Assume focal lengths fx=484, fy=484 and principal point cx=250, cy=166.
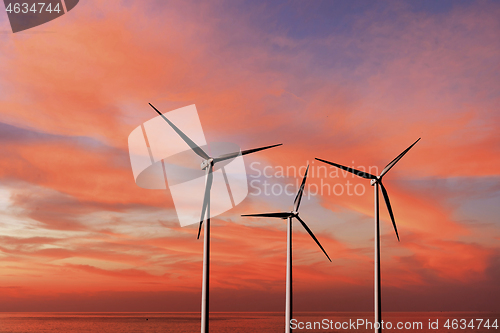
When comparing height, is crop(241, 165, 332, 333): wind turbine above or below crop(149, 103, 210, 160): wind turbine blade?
below

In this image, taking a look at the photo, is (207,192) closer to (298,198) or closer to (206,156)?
(206,156)

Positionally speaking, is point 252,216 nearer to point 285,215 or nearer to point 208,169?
point 285,215

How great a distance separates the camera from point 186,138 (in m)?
40.4

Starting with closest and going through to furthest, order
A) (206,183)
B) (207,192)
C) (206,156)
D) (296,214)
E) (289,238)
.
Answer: (207,192) < (206,183) < (206,156) < (289,238) < (296,214)

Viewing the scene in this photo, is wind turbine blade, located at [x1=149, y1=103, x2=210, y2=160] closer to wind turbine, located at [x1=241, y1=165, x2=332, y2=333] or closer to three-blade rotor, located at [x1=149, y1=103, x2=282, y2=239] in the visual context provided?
three-blade rotor, located at [x1=149, y1=103, x2=282, y2=239]

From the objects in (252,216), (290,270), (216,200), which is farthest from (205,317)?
(252,216)

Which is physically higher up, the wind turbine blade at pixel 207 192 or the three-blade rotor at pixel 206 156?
the three-blade rotor at pixel 206 156

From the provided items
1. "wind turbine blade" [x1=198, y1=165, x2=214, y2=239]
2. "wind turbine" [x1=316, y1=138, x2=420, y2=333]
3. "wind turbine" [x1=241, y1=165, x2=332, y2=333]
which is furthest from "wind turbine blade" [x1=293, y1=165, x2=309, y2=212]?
"wind turbine blade" [x1=198, y1=165, x2=214, y2=239]

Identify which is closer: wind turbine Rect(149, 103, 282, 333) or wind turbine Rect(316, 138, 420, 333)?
wind turbine Rect(149, 103, 282, 333)

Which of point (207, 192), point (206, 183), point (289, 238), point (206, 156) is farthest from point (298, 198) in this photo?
point (207, 192)

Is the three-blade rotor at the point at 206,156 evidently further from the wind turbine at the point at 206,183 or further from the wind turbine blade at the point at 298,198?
the wind turbine blade at the point at 298,198

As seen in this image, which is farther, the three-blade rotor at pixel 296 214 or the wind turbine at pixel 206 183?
the three-blade rotor at pixel 296 214

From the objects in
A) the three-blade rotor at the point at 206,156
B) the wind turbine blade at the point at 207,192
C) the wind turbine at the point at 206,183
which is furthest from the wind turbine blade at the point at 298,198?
the wind turbine blade at the point at 207,192

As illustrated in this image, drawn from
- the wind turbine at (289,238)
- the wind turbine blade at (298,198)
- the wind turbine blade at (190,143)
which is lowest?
the wind turbine at (289,238)
